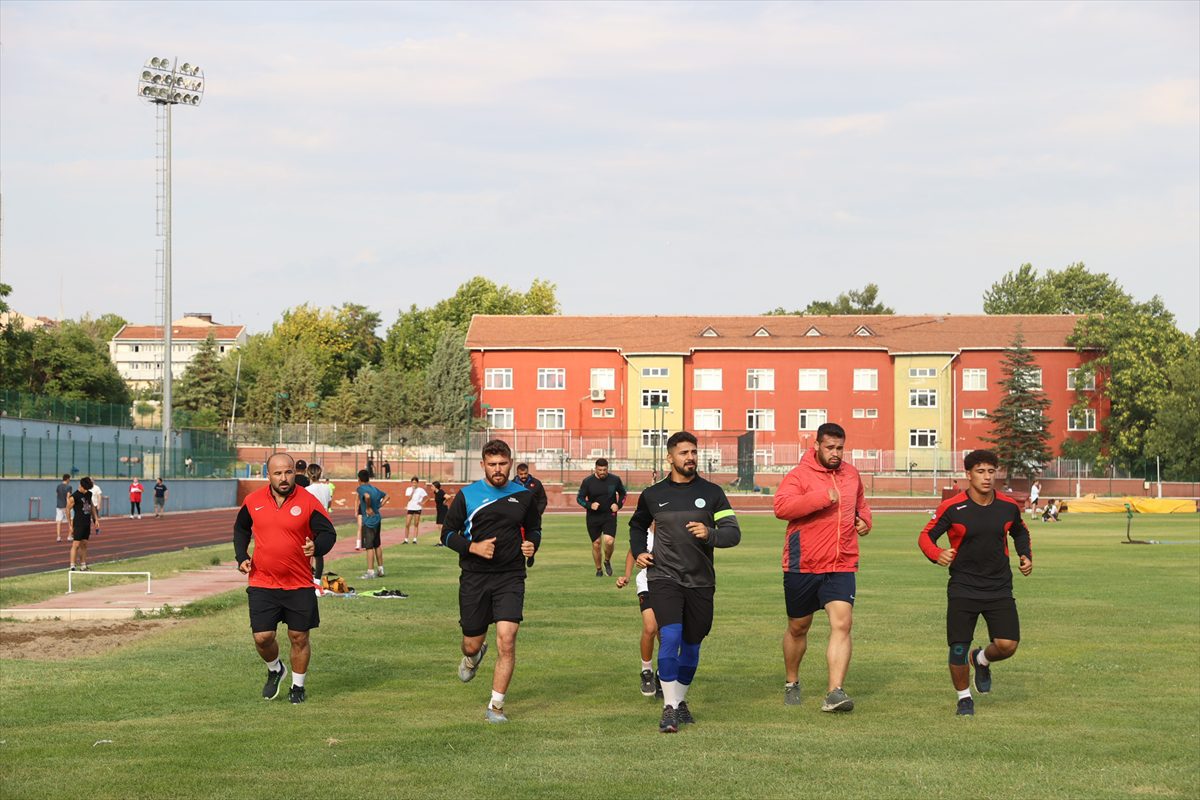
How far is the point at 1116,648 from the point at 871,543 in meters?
25.1

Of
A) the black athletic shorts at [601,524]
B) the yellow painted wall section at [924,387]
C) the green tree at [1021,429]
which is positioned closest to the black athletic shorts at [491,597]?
the black athletic shorts at [601,524]

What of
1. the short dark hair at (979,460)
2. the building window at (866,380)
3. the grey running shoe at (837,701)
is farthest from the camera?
the building window at (866,380)

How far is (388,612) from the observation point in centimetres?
1998

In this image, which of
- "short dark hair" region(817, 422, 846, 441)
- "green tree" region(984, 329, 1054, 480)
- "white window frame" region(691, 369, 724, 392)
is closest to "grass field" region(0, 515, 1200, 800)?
"short dark hair" region(817, 422, 846, 441)

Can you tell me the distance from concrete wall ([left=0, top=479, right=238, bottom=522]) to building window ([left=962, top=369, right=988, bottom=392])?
4558cm

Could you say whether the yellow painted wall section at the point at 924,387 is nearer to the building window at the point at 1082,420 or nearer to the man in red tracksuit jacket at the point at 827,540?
the building window at the point at 1082,420

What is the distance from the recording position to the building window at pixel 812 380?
9181 cm

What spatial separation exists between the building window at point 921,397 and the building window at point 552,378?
73.2 ft

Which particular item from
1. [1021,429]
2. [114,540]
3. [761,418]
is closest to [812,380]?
[761,418]

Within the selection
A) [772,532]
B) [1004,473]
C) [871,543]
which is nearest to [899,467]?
[1004,473]

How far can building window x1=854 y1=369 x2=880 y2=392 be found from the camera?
9156 centimetres

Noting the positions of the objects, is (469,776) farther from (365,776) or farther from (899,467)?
(899,467)

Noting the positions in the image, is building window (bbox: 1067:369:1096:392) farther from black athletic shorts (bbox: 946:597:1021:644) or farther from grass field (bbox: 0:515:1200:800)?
black athletic shorts (bbox: 946:597:1021:644)

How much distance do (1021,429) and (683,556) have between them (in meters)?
79.1
